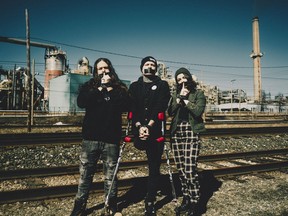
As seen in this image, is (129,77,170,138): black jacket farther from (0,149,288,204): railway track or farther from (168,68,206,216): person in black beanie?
(0,149,288,204): railway track

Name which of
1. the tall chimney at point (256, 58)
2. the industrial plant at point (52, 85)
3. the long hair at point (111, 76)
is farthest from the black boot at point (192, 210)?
the tall chimney at point (256, 58)

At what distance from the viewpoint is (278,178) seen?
6109mm

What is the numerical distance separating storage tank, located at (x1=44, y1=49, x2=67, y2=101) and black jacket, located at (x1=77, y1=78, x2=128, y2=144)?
51380mm

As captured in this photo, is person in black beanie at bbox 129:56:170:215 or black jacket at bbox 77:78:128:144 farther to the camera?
person in black beanie at bbox 129:56:170:215

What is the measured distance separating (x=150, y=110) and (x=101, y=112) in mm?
735

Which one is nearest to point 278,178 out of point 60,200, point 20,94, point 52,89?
point 60,200

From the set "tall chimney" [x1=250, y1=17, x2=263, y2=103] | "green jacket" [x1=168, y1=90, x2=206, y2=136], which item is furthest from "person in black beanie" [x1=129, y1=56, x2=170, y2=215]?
"tall chimney" [x1=250, y1=17, x2=263, y2=103]

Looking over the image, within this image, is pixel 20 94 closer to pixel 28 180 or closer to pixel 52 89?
pixel 52 89

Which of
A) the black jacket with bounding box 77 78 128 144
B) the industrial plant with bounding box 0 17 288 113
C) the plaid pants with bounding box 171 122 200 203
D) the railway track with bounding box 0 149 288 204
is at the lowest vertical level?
the railway track with bounding box 0 149 288 204

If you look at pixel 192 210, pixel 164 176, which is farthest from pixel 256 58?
pixel 192 210

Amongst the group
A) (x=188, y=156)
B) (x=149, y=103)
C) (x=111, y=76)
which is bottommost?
(x=188, y=156)

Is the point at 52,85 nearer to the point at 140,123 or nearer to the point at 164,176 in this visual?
the point at 164,176

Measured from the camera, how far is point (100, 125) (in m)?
3.33

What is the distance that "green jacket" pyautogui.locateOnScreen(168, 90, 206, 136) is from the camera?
12.1 ft
